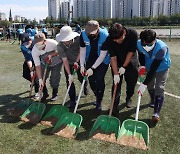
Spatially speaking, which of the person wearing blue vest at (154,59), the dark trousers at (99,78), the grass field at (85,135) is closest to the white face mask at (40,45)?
the dark trousers at (99,78)

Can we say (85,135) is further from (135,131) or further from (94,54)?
(94,54)

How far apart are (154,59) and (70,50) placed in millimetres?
1700

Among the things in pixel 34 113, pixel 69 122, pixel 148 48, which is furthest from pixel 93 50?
pixel 34 113

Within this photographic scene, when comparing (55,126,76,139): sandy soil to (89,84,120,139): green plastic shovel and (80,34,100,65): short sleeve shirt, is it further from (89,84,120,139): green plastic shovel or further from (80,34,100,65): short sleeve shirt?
(80,34,100,65): short sleeve shirt

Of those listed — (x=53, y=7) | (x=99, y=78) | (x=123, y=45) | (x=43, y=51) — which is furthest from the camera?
(x=53, y=7)

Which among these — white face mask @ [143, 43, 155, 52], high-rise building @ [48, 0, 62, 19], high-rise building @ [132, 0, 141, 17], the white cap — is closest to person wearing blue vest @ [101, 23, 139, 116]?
white face mask @ [143, 43, 155, 52]

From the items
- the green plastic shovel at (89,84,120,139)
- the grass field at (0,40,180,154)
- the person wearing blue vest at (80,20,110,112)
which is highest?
the person wearing blue vest at (80,20,110,112)

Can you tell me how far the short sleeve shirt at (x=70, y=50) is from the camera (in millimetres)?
4797

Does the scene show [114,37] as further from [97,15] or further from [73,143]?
[97,15]

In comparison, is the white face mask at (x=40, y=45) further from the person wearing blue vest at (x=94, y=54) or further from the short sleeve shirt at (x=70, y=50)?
the person wearing blue vest at (x=94, y=54)

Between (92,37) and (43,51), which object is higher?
(92,37)

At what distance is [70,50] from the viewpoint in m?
4.91

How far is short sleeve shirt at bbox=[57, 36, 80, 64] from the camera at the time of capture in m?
4.80

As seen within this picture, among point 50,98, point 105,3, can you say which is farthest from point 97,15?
point 50,98
